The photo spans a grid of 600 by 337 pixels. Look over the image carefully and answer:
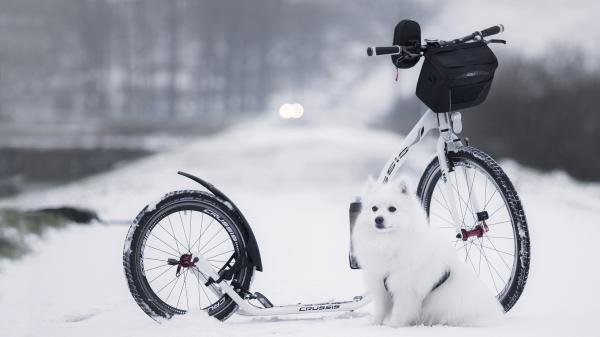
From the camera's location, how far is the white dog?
3072 mm

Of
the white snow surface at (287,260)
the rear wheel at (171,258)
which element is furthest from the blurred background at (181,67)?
the rear wheel at (171,258)

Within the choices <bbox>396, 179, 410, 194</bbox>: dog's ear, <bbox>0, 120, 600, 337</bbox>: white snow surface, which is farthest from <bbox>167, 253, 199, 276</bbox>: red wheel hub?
<bbox>396, 179, 410, 194</bbox>: dog's ear

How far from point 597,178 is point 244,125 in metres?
14.3

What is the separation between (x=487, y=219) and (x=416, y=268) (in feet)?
2.15

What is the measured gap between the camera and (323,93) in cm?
2897

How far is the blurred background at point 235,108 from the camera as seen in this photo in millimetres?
10852

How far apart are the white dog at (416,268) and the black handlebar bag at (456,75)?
0.55 m

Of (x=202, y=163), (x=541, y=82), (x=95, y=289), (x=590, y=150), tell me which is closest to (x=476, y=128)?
(x=541, y=82)

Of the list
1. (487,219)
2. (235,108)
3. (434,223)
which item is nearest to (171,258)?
(434,223)

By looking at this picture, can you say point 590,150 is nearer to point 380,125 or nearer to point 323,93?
point 380,125

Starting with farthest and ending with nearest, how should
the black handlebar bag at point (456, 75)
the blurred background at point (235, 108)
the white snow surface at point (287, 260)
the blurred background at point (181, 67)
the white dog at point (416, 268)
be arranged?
the blurred background at point (181, 67) → the blurred background at point (235, 108) → the white snow surface at point (287, 260) → the black handlebar bag at point (456, 75) → the white dog at point (416, 268)

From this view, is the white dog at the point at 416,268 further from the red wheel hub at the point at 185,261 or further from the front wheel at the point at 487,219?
the red wheel hub at the point at 185,261

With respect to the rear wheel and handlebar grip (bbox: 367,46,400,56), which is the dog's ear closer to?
handlebar grip (bbox: 367,46,400,56)

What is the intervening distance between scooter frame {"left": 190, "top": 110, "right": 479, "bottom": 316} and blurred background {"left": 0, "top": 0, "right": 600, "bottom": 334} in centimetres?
141
